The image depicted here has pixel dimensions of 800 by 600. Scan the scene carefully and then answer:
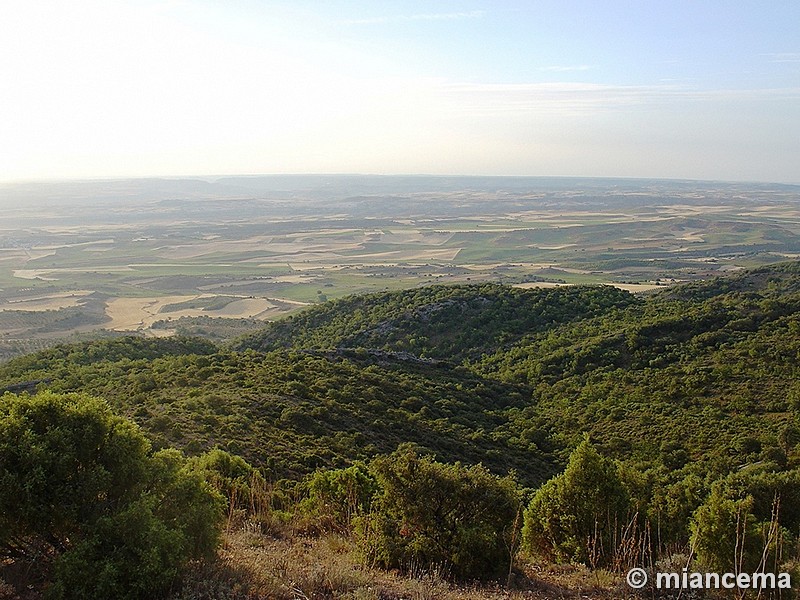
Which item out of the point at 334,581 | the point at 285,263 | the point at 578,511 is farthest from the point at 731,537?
the point at 285,263

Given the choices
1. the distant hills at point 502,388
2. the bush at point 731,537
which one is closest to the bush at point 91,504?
the bush at point 731,537

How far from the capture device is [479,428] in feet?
89.3

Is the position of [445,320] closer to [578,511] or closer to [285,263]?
[578,511]

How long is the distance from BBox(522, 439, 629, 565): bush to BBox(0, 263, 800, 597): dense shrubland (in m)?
0.04

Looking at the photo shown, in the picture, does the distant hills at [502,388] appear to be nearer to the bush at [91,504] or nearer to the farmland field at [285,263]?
the bush at [91,504]

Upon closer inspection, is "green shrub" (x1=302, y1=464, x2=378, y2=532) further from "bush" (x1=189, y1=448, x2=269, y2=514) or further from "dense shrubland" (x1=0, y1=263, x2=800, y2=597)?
"bush" (x1=189, y1=448, x2=269, y2=514)

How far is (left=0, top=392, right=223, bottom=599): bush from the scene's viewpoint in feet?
20.8

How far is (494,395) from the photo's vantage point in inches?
1277

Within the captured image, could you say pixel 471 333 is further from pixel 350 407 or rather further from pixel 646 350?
pixel 350 407

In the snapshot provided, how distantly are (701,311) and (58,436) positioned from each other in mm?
39168

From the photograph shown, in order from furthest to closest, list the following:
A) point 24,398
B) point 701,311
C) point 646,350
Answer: point 701,311, point 646,350, point 24,398

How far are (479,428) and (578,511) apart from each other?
17239mm

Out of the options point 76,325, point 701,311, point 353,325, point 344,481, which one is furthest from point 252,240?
point 344,481

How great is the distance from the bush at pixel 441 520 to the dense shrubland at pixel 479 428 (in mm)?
32
